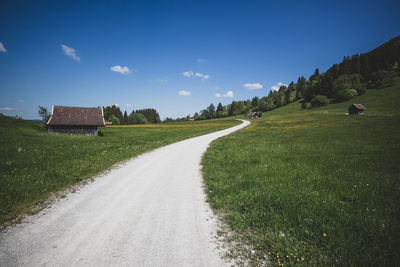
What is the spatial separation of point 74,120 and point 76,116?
1284mm

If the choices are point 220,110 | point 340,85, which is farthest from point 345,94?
point 220,110

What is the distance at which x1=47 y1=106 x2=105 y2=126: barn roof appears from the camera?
3430 centimetres

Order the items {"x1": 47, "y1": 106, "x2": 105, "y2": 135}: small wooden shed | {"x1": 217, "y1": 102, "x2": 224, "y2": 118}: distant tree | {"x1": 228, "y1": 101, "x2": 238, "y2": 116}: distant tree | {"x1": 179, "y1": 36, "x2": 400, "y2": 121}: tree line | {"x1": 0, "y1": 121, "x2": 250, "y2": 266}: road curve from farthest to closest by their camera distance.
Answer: {"x1": 217, "y1": 102, "x2": 224, "y2": 118}: distant tree < {"x1": 228, "y1": 101, "x2": 238, "y2": 116}: distant tree < {"x1": 179, "y1": 36, "x2": 400, "y2": 121}: tree line < {"x1": 47, "y1": 106, "x2": 105, "y2": 135}: small wooden shed < {"x1": 0, "y1": 121, "x2": 250, "y2": 266}: road curve

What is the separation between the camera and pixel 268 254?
3.18 meters

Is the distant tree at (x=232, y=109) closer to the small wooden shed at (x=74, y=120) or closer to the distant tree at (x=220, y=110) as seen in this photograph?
the distant tree at (x=220, y=110)

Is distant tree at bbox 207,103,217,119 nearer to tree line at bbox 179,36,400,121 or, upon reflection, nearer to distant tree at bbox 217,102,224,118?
distant tree at bbox 217,102,224,118

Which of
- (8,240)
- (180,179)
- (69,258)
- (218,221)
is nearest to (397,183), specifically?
(218,221)

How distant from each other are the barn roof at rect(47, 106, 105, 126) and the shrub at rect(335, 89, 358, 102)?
112 meters

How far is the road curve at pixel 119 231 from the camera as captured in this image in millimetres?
3051

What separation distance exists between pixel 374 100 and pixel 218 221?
102 m

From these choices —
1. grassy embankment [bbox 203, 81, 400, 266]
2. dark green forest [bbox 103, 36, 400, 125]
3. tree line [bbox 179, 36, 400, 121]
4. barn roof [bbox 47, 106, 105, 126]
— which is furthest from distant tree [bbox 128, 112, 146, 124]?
grassy embankment [bbox 203, 81, 400, 266]

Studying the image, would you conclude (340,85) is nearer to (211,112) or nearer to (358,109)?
(358,109)

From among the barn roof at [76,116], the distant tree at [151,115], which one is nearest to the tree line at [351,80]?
the distant tree at [151,115]

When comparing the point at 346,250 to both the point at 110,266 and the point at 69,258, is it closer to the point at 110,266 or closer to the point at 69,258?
the point at 110,266
